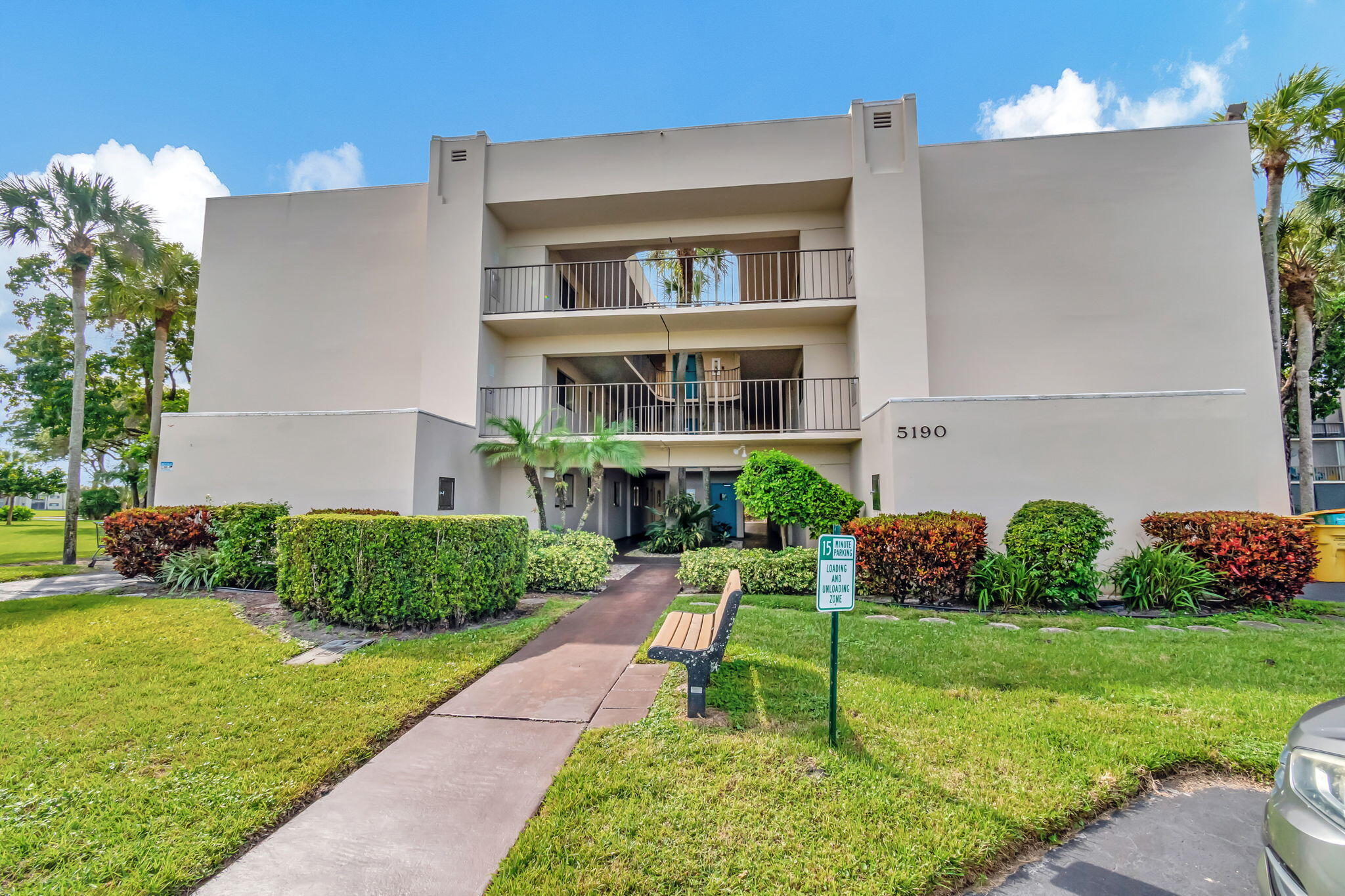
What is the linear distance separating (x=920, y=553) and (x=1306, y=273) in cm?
1351

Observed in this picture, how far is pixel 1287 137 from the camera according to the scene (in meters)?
12.2

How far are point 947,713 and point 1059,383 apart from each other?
408 inches

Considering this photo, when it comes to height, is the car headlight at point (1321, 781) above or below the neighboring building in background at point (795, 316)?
below

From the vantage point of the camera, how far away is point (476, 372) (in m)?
12.3

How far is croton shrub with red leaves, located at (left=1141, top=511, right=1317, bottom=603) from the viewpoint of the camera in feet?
23.4

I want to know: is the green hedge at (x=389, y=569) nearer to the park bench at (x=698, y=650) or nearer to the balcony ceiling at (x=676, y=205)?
the park bench at (x=698, y=650)

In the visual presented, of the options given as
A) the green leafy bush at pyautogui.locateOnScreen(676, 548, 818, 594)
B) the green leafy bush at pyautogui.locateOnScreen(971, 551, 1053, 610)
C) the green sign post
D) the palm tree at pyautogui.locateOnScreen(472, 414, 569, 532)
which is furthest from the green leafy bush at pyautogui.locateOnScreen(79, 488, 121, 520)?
the green leafy bush at pyautogui.locateOnScreen(971, 551, 1053, 610)

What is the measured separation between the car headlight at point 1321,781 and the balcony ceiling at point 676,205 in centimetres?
1217

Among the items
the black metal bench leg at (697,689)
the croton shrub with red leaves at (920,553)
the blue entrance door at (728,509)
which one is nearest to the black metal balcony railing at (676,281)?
the croton shrub with red leaves at (920,553)

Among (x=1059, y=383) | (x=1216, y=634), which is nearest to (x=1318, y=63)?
(x=1059, y=383)

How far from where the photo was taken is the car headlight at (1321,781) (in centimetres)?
157

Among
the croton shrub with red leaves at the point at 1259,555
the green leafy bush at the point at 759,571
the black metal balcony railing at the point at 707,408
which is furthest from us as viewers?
the black metal balcony railing at the point at 707,408

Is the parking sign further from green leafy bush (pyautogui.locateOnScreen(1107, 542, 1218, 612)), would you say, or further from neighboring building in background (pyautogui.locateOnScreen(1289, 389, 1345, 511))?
neighboring building in background (pyautogui.locateOnScreen(1289, 389, 1345, 511))

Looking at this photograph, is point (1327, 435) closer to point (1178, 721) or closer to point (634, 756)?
point (1178, 721)
